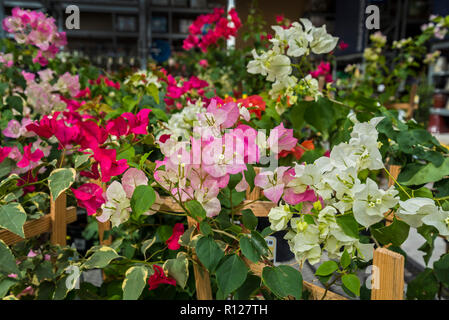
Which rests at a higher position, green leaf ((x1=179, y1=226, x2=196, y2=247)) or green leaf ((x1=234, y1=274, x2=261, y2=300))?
green leaf ((x1=179, y1=226, x2=196, y2=247))

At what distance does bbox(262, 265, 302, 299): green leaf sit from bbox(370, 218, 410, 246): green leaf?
0.12m

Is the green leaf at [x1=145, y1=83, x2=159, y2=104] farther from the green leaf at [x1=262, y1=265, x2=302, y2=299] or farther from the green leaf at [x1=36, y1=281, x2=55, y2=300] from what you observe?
the green leaf at [x1=262, y1=265, x2=302, y2=299]

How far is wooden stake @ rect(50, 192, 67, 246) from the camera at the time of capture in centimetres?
75

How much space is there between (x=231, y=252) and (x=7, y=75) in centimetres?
98

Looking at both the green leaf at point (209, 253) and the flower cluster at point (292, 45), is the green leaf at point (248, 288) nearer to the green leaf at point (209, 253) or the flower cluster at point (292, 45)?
the green leaf at point (209, 253)

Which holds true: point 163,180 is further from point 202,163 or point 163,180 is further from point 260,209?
point 260,209

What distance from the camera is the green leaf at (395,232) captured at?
17.2 inches

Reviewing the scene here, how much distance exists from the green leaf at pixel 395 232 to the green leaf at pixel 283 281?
0.12m

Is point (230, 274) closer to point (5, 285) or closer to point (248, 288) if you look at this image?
point (248, 288)

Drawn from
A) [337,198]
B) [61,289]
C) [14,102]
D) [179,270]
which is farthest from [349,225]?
[14,102]

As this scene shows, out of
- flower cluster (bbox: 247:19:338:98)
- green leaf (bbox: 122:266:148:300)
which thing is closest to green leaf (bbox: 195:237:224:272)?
green leaf (bbox: 122:266:148:300)

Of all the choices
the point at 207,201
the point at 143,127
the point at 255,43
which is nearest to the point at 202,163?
the point at 207,201

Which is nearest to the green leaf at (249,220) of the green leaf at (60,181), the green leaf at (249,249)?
the green leaf at (249,249)

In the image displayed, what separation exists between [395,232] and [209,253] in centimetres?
24
